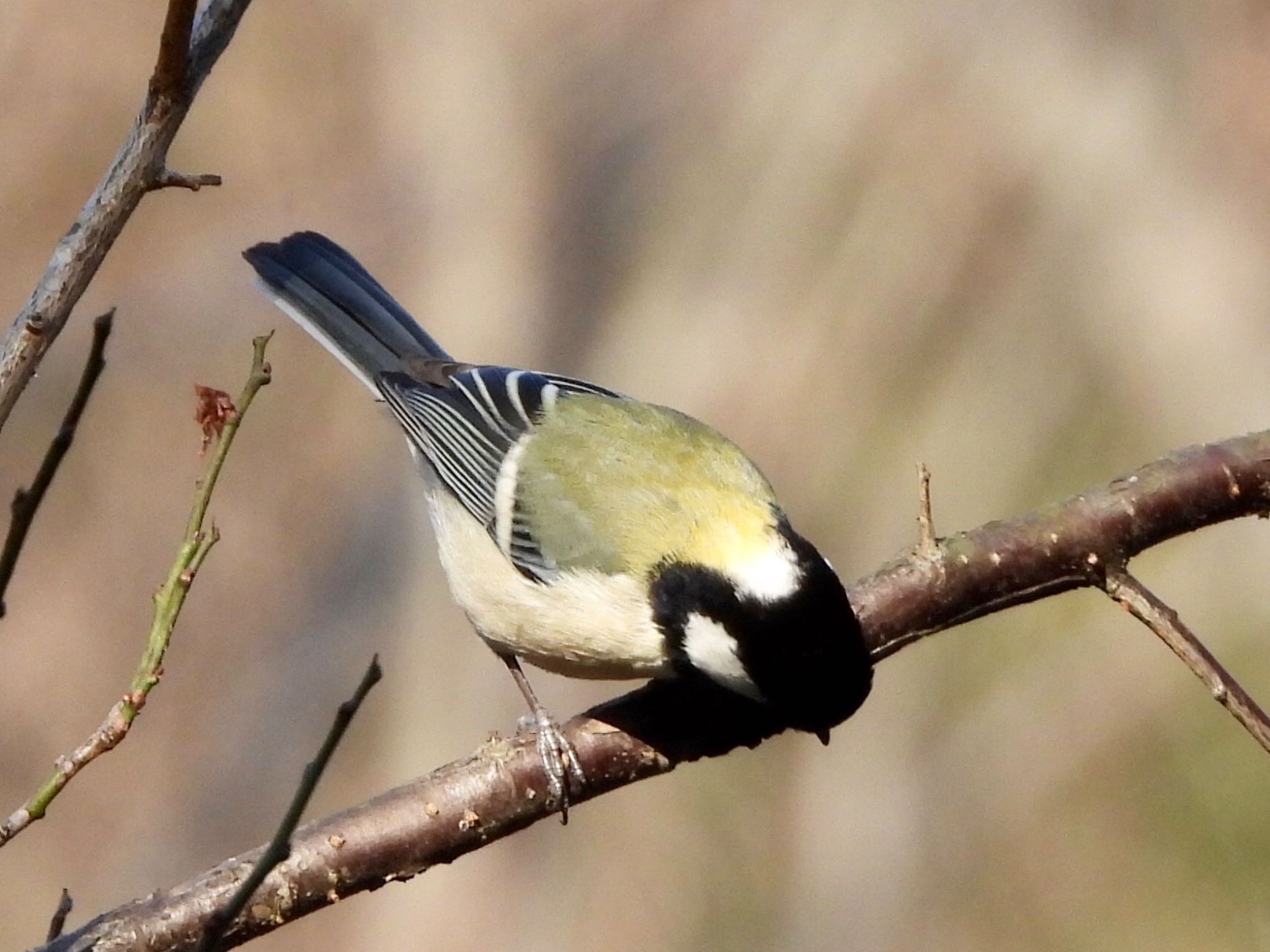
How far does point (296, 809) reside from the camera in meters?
1.06

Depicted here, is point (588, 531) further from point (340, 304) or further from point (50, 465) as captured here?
point (50, 465)

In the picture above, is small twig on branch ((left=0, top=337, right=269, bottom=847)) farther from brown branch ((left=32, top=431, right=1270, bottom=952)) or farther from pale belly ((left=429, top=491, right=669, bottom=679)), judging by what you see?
pale belly ((left=429, top=491, right=669, bottom=679))

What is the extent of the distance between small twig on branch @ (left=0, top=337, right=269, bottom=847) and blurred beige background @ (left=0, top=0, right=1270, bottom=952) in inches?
179

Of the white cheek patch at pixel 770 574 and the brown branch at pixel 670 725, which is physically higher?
the white cheek patch at pixel 770 574

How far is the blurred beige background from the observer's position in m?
6.25

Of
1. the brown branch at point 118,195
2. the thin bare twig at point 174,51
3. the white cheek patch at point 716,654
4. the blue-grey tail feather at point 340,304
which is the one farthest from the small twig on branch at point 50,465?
the blue-grey tail feather at point 340,304

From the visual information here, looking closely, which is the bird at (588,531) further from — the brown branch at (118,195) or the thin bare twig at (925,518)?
the brown branch at (118,195)

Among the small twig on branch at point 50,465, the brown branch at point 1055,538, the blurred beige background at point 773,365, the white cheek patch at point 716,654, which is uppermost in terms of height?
the small twig on branch at point 50,465

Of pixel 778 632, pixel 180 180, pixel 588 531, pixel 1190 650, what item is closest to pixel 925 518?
pixel 778 632

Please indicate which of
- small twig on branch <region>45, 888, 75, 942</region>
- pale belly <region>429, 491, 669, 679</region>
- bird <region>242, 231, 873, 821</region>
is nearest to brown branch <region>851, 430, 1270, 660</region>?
bird <region>242, 231, 873, 821</region>

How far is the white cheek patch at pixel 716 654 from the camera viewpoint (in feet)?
A: 7.22

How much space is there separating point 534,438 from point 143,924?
1.26 metres

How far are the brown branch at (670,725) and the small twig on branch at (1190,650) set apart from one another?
100 mm

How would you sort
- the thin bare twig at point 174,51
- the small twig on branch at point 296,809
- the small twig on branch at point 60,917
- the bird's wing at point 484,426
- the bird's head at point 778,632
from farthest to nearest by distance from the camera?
1. the bird's wing at point 484,426
2. the bird's head at point 778,632
3. the small twig on branch at point 60,917
4. the thin bare twig at point 174,51
5. the small twig on branch at point 296,809
